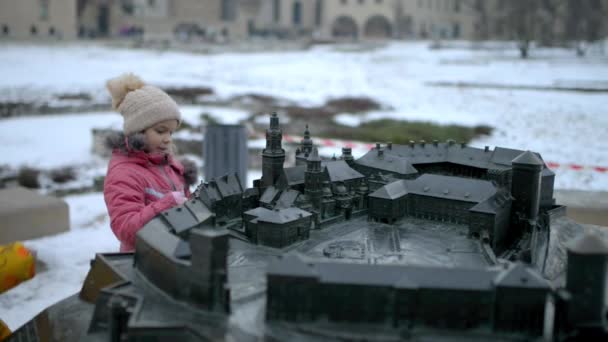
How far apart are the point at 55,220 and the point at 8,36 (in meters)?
31.6

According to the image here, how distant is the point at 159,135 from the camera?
841 cm

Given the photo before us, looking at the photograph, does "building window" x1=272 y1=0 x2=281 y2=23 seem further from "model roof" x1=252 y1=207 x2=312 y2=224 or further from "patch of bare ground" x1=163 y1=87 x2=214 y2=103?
"model roof" x1=252 y1=207 x2=312 y2=224

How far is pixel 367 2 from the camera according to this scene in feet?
251

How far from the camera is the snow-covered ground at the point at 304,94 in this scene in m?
16.9

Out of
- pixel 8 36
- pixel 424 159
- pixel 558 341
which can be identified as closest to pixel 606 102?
pixel 424 159

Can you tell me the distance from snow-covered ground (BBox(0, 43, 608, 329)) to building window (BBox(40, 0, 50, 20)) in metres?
3.88

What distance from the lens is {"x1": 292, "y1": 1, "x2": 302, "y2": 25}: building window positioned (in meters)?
87.5

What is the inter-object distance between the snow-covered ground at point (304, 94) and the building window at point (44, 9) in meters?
3.88

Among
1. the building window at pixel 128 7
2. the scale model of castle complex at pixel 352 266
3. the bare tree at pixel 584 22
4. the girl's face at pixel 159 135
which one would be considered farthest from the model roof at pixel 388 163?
the building window at pixel 128 7

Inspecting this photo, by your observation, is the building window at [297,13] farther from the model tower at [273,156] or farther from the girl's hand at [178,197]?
the girl's hand at [178,197]

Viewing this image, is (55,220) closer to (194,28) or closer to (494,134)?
(494,134)

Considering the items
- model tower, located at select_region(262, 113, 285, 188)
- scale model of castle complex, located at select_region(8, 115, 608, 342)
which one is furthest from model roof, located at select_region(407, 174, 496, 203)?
model tower, located at select_region(262, 113, 285, 188)

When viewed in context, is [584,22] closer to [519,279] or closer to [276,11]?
[519,279]

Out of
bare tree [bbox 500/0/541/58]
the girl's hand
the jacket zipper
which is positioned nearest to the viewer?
the girl's hand
